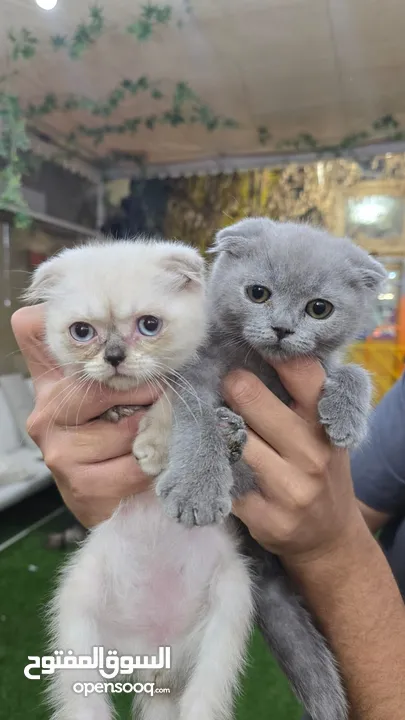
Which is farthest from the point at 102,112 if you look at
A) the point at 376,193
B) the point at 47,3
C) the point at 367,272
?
the point at 367,272

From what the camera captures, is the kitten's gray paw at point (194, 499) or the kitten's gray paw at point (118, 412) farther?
the kitten's gray paw at point (118, 412)

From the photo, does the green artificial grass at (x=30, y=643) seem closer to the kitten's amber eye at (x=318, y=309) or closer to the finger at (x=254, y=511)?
the finger at (x=254, y=511)

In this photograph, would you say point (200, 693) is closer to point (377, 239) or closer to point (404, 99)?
point (377, 239)

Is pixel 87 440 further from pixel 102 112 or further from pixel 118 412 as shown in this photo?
pixel 102 112

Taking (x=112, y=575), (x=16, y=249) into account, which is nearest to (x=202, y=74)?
(x=16, y=249)

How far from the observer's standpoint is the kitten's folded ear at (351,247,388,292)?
67 centimetres

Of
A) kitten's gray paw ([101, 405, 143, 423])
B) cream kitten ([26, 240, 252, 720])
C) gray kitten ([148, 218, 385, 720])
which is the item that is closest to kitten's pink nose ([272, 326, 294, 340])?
gray kitten ([148, 218, 385, 720])

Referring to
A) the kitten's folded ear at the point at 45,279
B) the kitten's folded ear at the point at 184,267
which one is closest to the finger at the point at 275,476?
the kitten's folded ear at the point at 184,267

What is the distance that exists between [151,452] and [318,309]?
0.26 m

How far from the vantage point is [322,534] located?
65 cm

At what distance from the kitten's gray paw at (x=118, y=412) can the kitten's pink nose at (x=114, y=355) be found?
4.1 inches

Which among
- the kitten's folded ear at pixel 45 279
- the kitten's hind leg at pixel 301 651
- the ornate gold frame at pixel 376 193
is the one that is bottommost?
the kitten's hind leg at pixel 301 651

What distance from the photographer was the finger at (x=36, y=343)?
72 cm

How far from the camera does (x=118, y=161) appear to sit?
1.47m
